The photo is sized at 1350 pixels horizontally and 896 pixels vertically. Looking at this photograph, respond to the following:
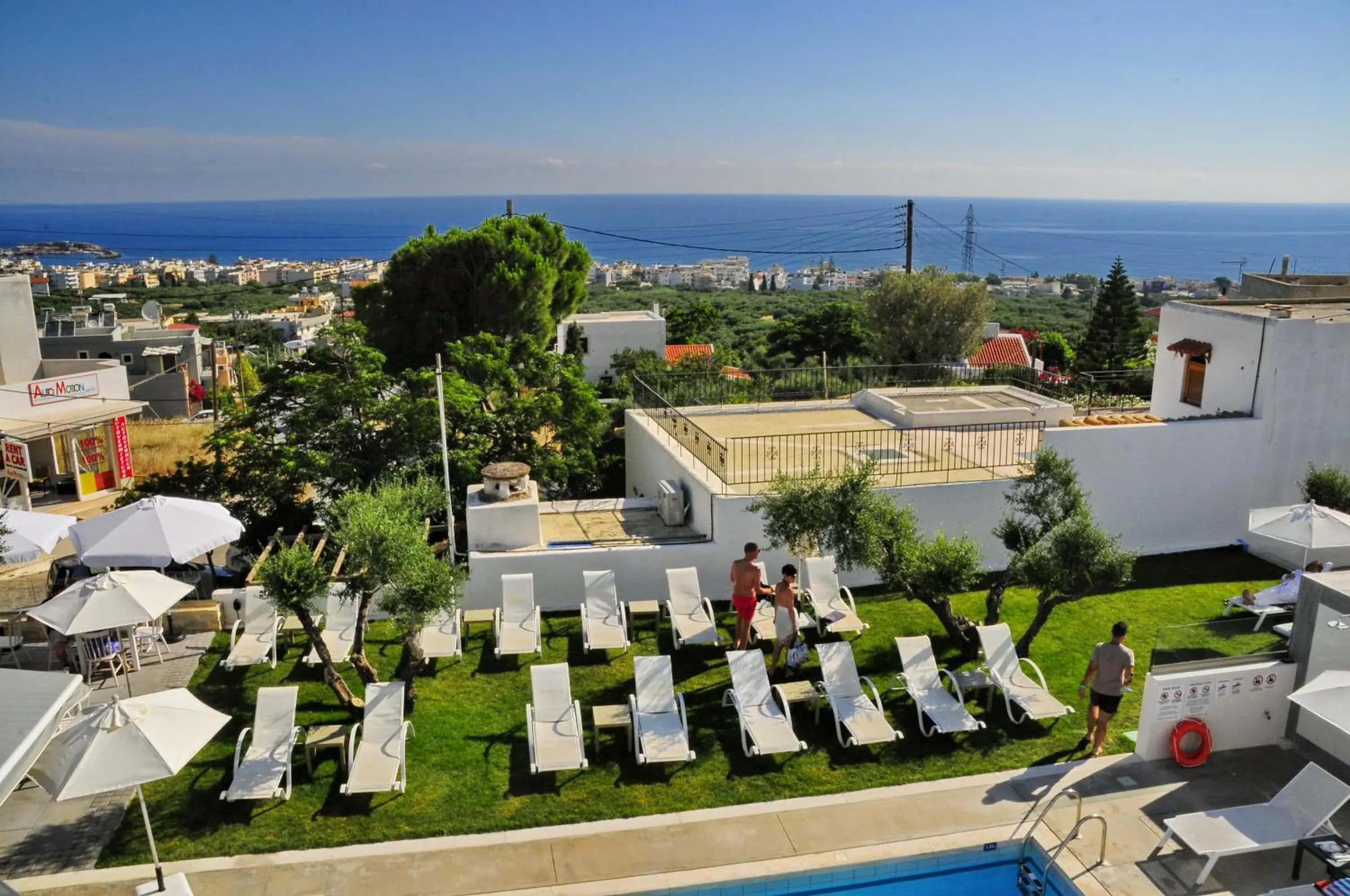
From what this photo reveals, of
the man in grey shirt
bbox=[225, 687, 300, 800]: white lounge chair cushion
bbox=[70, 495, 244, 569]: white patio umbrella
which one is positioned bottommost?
bbox=[225, 687, 300, 800]: white lounge chair cushion

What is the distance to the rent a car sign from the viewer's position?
23250 millimetres

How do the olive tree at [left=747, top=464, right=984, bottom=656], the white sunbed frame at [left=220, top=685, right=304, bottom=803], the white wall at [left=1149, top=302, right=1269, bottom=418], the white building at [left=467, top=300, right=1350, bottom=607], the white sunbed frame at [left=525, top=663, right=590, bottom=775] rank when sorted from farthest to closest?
1. the white wall at [left=1149, top=302, right=1269, bottom=418]
2. the white building at [left=467, top=300, right=1350, bottom=607]
3. the olive tree at [left=747, top=464, right=984, bottom=656]
4. the white sunbed frame at [left=525, top=663, right=590, bottom=775]
5. the white sunbed frame at [left=220, top=685, right=304, bottom=803]

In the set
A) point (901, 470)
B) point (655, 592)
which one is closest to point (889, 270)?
point (901, 470)

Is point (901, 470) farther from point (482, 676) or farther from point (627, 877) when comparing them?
point (627, 877)

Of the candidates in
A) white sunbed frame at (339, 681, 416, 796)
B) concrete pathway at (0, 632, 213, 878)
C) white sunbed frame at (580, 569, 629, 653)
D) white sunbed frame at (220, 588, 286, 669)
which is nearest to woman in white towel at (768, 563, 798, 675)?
white sunbed frame at (580, 569, 629, 653)

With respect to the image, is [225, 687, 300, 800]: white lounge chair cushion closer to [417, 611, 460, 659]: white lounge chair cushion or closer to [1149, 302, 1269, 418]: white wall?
[417, 611, 460, 659]: white lounge chair cushion

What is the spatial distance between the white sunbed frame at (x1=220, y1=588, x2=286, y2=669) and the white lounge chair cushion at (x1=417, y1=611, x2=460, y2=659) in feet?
5.53

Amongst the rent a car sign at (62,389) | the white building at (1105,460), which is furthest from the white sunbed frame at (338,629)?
the rent a car sign at (62,389)

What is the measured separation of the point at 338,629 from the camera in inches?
476

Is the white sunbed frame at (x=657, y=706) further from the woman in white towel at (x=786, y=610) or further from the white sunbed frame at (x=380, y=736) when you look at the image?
the white sunbed frame at (x=380, y=736)

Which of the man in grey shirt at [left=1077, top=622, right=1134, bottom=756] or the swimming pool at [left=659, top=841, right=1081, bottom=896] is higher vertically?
the man in grey shirt at [left=1077, top=622, right=1134, bottom=756]

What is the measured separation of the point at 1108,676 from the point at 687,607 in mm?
5233

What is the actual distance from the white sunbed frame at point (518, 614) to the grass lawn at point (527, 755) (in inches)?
8.3

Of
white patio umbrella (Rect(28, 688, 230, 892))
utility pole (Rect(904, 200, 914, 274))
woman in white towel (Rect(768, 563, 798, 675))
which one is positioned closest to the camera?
white patio umbrella (Rect(28, 688, 230, 892))
